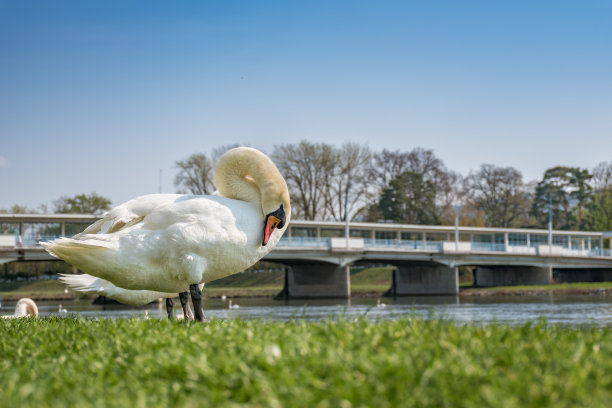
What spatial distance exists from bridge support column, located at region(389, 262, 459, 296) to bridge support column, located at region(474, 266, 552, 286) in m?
7.66

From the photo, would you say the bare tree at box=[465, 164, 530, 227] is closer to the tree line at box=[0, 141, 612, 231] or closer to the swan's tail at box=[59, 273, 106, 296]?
the tree line at box=[0, 141, 612, 231]

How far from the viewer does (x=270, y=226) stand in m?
8.30

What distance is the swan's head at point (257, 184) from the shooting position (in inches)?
328

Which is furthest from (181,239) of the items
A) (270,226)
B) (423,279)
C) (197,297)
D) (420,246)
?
(423,279)

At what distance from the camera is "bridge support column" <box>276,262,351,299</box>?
54844mm

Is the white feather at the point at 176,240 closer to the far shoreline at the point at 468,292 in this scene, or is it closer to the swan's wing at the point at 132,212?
the swan's wing at the point at 132,212

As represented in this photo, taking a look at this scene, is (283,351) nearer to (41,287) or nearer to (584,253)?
(41,287)

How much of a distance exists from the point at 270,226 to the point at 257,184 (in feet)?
1.90

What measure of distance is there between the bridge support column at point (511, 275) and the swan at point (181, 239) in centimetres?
5732

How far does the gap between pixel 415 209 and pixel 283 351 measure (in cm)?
7130

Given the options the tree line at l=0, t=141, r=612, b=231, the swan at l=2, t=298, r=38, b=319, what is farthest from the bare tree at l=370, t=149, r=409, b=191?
the swan at l=2, t=298, r=38, b=319

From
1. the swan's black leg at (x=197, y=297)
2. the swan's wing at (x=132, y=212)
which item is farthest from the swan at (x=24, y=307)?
the swan's black leg at (x=197, y=297)

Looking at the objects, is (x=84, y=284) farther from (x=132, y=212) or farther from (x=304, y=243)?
(x=304, y=243)

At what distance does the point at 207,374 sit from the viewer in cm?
380
